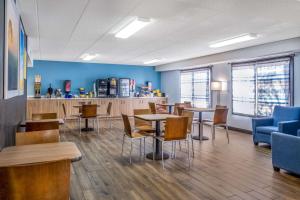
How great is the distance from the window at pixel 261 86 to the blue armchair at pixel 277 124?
0.61 m

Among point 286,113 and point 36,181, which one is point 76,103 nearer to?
point 286,113

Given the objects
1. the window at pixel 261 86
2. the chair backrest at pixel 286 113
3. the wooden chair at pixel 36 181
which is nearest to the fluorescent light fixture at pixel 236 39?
the window at pixel 261 86

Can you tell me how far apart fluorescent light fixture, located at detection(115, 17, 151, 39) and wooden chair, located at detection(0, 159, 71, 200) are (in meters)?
2.93

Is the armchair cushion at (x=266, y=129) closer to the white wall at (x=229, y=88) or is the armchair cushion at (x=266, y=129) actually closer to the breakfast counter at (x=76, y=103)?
the white wall at (x=229, y=88)

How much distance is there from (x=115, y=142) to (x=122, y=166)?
1850mm

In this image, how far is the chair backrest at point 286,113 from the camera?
5.31 metres

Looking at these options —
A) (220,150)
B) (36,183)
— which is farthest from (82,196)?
(220,150)

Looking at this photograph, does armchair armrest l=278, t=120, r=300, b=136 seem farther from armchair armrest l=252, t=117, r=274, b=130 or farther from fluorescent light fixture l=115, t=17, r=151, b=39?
fluorescent light fixture l=115, t=17, r=151, b=39

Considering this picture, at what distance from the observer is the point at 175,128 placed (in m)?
3.98

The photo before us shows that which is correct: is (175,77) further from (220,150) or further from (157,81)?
(220,150)

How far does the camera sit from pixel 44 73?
10.1 meters

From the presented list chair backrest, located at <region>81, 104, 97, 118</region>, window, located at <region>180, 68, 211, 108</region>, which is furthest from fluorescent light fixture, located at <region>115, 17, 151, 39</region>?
window, located at <region>180, 68, 211, 108</region>

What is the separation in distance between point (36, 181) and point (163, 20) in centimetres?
325

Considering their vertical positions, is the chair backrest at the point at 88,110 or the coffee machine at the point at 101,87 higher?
the coffee machine at the point at 101,87
